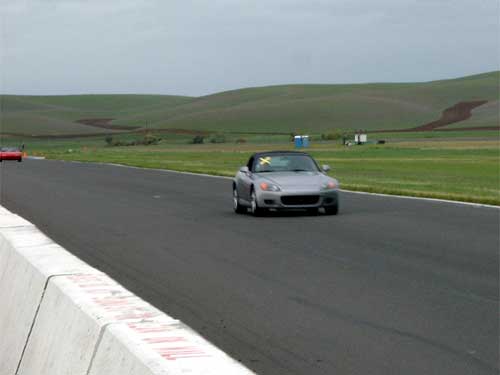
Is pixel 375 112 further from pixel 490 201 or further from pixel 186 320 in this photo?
pixel 186 320

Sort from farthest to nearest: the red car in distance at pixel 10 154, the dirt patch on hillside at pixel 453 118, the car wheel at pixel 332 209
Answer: the dirt patch on hillside at pixel 453 118 → the red car in distance at pixel 10 154 → the car wheel at pixel 332 209

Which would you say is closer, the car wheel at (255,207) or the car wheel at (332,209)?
the car wheel at (255,207)

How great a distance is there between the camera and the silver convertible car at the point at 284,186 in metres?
21.8

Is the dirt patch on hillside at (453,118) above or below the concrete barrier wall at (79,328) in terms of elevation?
below

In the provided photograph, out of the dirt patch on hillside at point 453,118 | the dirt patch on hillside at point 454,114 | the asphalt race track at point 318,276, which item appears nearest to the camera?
the asphalt race track at point 318,276

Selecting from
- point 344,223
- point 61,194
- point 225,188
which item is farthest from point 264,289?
point 225,188

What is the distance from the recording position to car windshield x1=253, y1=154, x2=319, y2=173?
23188 mm

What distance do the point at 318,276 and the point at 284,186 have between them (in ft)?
30.4

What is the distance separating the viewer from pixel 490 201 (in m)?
26.0

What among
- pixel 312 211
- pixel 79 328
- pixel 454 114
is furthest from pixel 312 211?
pixel 454 114

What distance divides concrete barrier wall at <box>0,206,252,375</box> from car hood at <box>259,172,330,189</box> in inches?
512

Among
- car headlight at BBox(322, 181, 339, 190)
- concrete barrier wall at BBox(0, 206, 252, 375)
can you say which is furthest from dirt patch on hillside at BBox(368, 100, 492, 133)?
concrete barrier wall at BBox(0, 206, 252, 375)

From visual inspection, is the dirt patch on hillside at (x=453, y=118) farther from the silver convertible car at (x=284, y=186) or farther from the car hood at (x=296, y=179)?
the car hood at (x=296, y=179)

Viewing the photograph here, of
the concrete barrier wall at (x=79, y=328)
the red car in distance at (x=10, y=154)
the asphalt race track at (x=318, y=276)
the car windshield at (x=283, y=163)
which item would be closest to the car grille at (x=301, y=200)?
the asphalt race track at (x=318, y=276)
